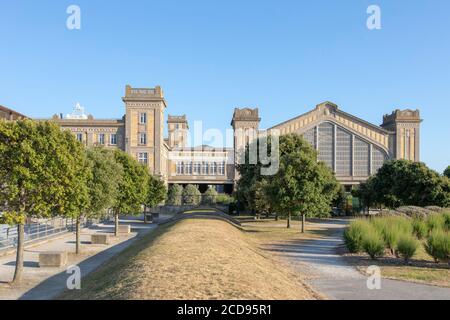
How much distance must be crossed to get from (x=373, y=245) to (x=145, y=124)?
61132 mm

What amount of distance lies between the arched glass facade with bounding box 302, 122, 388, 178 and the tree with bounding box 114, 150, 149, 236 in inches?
1987

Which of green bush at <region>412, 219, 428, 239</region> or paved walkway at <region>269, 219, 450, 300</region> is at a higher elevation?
green bush at <region>412, 219, 428, 239</region>

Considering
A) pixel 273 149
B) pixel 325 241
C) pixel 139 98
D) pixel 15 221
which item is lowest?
pixel 325 241

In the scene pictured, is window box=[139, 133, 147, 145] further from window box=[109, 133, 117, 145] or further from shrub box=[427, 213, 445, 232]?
shrub box=[427, 213, 445, 232]

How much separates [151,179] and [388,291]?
4151 centimetres

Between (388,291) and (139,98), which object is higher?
(139,98)

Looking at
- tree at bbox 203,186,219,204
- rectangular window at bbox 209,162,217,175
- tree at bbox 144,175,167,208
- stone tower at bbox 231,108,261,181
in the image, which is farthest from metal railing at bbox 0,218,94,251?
rectangular window at bbox 209,162,217,175

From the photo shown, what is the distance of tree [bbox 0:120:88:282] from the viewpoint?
15.6 m

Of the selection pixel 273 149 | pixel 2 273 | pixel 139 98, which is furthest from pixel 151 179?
pixel 2 273

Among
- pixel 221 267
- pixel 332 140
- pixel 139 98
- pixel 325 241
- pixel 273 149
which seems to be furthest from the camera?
pixel 332 140

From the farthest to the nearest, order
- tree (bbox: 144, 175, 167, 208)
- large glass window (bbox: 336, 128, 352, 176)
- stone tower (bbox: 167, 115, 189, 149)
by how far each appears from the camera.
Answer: stone tower (bbox: 167, 115, 189, 149)
large glass window (bbox: 336, 128, 352, 176)
tree (bbox: 144, 175, 167, 208)

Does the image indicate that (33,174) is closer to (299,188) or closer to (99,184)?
(99,184)

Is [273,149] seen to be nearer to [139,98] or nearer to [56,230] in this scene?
[56,230]
